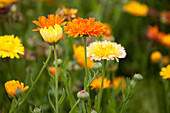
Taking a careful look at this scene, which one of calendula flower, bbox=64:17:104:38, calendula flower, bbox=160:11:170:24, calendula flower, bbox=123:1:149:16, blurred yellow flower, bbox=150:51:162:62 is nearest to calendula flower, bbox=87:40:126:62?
calendula flower, bbox=64:17:104:38

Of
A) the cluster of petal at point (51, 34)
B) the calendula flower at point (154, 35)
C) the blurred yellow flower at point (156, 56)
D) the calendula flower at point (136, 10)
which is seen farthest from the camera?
the calendula flower at point (136, 10)

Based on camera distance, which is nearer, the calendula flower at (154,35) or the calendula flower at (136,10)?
the calendula flower at (154,35)

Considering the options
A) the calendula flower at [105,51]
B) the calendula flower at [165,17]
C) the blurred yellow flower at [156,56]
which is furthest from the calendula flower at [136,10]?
the calendula flower at [105,51]

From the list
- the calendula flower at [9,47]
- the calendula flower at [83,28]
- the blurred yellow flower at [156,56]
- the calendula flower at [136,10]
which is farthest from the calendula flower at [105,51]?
the calendula flower at [136,10]

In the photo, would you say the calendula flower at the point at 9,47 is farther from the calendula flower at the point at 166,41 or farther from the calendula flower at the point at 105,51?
the calendula flower at the point at 166,41

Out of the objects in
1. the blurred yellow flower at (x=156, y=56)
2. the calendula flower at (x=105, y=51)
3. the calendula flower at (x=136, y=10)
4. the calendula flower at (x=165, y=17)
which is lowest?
the blurred yellow flower at (x=156, y=56)

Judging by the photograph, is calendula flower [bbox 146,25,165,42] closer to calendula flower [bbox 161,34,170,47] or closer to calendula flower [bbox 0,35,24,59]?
calendula flower [bbox 161,34,170,47]

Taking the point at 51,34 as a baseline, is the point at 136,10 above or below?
above

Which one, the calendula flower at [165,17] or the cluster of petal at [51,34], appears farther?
the calendula flower at [165,17]

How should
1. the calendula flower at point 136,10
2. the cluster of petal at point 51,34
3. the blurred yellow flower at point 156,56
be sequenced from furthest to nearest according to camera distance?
1. the calendula flower at point 136,10
2. the blurred yellow flower at point 156,56
3. the cluster of petal at point 51,34

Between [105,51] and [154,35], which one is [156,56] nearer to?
[154,35]

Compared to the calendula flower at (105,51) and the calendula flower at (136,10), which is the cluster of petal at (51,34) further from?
the calendula flower at (136,10)

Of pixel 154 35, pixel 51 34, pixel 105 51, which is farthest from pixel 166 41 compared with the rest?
pixel 51 34

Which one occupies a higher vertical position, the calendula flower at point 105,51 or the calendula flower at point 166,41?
the calendula flower at point 166,41
